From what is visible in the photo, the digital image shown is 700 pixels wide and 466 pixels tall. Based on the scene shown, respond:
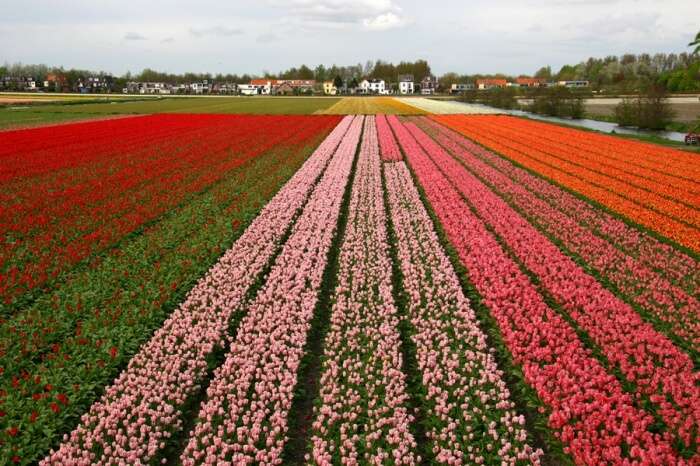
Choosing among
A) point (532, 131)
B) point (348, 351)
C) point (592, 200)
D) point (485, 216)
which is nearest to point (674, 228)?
point (592, 200)

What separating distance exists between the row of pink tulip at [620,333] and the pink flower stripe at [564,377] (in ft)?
1.18

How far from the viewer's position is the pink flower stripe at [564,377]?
6234 millimetres

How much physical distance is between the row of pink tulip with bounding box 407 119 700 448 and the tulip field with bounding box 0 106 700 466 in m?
0.05

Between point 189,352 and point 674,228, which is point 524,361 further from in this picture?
point 674,228

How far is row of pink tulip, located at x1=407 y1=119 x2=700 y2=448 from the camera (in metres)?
7.06

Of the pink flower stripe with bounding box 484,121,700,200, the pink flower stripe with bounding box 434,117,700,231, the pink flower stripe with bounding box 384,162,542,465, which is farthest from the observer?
the pink flower stripe with bounding box 484,121,700,200

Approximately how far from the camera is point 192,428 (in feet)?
23.7

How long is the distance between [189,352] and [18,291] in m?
5.32

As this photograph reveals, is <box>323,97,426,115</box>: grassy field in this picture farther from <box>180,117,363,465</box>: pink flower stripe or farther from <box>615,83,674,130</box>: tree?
<box>180,117,363,465</box>: pink flower stripe

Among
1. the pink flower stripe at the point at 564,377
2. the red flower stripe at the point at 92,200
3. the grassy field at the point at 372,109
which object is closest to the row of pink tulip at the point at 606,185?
the pink flower stripe at the point at 564,377

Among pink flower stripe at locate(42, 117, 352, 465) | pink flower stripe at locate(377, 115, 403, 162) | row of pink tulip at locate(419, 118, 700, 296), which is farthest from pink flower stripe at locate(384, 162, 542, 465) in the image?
pink flower stripe at locate(377, 115, 403, 162)

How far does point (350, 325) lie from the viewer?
9859mm

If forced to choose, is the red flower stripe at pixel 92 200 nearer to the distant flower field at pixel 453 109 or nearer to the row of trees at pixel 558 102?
the distant flower field at pixel 453 109

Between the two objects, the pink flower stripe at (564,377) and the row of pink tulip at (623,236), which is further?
the row of pink tulip at (623,236)
